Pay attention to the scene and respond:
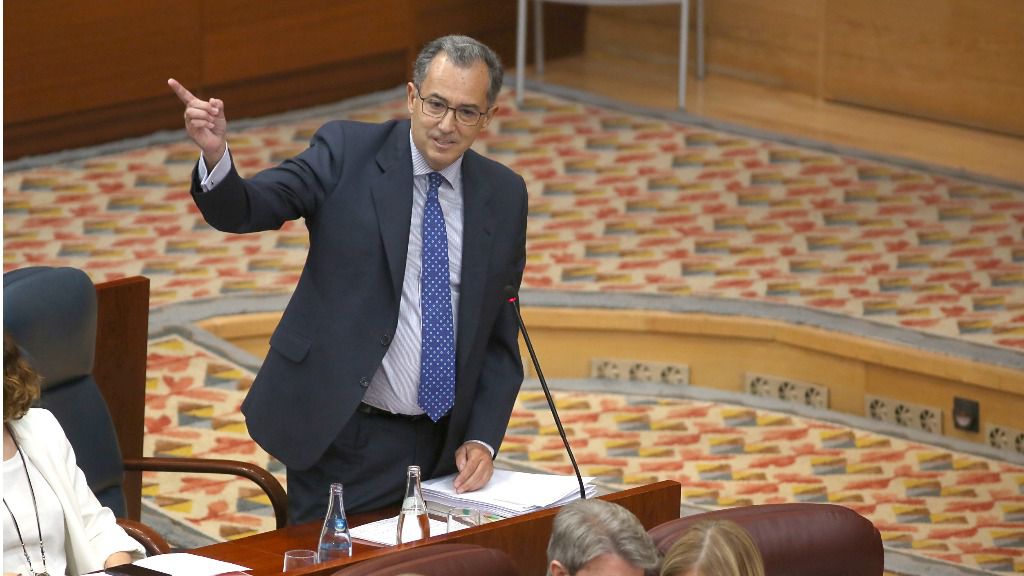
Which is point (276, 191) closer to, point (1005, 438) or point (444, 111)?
point (444, 111)

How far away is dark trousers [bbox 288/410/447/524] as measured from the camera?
9.84ft

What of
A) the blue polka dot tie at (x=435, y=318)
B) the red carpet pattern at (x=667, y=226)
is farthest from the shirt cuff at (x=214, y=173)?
A: the red carpet pattern at (x=667, y=226)

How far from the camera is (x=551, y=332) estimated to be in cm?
584

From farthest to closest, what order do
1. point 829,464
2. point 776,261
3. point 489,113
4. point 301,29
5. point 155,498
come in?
point 301,29, point 776,261, point 829,464, point 155,498, point 489,113

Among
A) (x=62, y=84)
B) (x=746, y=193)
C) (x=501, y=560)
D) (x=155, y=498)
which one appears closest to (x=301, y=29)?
(x=62, y=84)

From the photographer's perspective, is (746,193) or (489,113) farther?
(746,193)

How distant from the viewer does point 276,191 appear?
2.78 meters

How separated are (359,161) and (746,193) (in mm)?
4177

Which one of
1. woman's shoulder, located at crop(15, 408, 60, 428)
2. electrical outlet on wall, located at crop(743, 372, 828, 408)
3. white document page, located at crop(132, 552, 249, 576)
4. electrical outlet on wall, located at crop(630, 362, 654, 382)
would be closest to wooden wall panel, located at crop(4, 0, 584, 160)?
electrical outlet on wall, located at crop(630, 362, 654, 382)

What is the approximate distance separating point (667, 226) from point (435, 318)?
379 centimetres

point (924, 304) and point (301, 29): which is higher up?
point (301, 29)

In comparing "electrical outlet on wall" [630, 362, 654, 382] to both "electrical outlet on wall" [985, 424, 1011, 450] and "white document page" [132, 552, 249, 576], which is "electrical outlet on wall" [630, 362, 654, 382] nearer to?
"electrical outlet on wall" [985, 424, 1011, 450]

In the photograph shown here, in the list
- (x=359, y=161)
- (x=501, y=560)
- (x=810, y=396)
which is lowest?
(x=810, y=396)

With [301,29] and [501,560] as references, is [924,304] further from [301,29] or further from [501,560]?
[501,560]
